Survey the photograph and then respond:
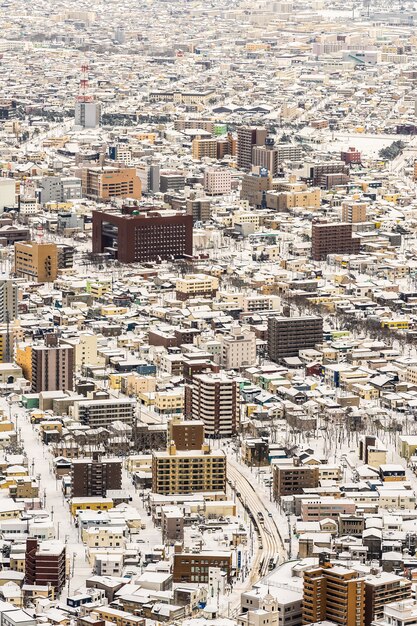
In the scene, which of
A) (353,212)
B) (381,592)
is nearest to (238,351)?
(381,592)

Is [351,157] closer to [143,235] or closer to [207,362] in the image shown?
[143,235]

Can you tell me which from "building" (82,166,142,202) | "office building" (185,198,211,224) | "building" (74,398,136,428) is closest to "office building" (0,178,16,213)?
"building" (82,166,142,202)

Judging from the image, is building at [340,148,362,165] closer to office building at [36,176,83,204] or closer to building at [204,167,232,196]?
building at [204,167,232,196]

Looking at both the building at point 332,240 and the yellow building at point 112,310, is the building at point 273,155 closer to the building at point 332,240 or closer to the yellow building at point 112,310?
the building at point 332,240

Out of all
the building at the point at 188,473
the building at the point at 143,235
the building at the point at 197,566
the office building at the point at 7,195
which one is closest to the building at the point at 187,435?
the building at the point at 188,473

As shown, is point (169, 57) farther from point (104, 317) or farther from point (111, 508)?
point (111, 508)

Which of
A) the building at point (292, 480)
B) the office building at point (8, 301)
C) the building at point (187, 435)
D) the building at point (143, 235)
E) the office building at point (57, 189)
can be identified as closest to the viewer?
the building at point (292, 480)
